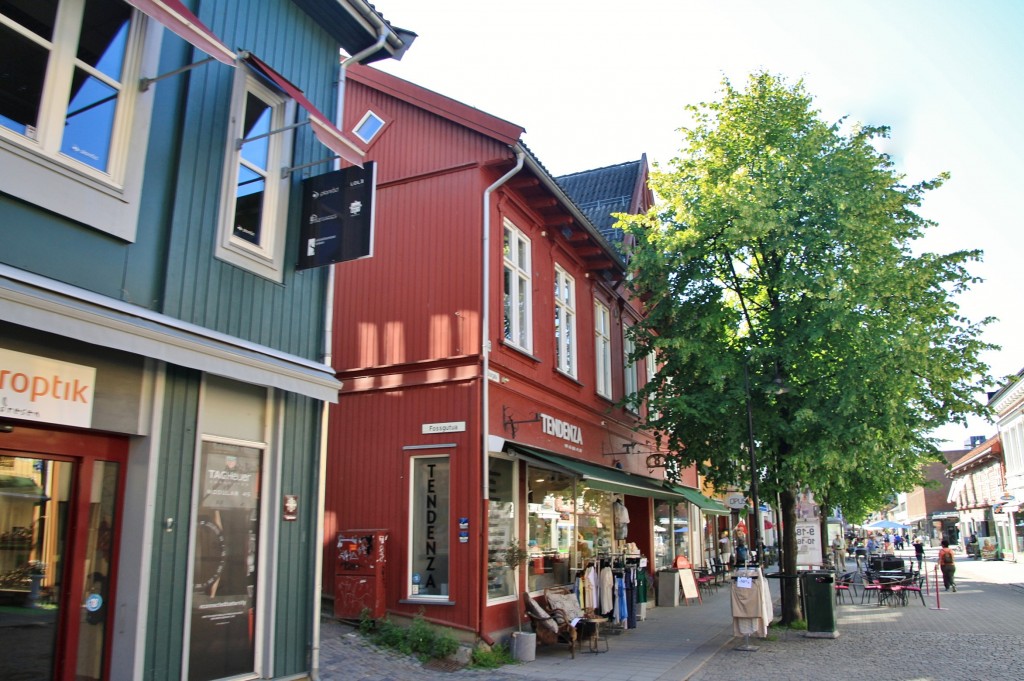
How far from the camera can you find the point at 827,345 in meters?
14.6

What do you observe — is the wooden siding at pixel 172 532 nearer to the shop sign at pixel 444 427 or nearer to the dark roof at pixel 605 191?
the shop sign at pixel 444 427

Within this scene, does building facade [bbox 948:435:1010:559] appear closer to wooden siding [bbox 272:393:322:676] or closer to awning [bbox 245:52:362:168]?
wooden siding [bbox 272:393:322:676]

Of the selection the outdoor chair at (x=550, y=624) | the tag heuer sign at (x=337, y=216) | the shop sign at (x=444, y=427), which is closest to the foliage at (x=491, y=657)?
the outdoor chair at (x=550, y=624)

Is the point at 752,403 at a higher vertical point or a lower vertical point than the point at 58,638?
higher

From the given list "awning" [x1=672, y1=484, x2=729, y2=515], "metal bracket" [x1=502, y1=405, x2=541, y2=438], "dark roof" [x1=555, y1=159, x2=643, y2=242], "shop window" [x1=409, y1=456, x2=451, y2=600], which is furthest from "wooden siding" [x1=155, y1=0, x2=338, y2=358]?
"awning" [x1=672, y1=484, x2=729, y2=515]

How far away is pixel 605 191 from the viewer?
71.8 ft

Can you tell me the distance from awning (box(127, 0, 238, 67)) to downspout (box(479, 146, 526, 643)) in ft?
20.6

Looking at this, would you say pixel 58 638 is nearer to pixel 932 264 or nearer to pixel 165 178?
pixel 165 178

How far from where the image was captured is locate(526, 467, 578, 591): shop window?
14.1 m

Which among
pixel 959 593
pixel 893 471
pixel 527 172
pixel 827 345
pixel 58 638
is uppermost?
pixel 527 172

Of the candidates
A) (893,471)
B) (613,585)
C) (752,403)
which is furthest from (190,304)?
(893,471)

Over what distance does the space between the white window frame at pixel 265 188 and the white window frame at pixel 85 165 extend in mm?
967

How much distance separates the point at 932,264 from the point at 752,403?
4.36 metres

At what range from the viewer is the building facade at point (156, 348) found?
6047mm
